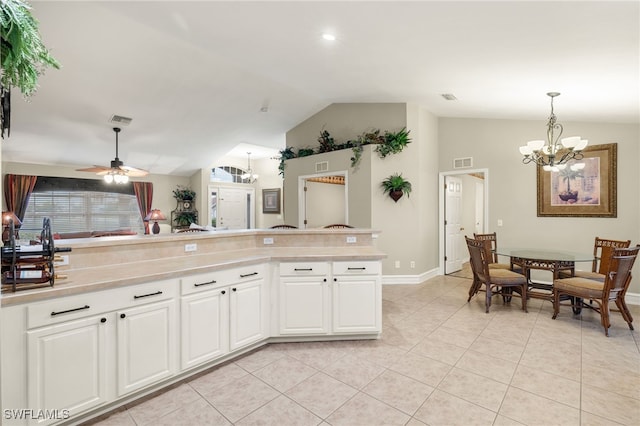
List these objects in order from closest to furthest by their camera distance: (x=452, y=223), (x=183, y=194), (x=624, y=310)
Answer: (x=624, y=310) < (x=452, y=223) < (x=183, y=194)

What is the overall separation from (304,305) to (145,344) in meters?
1.32

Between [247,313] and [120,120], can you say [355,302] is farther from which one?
[120,120]

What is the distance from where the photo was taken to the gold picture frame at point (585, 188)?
4.56 m

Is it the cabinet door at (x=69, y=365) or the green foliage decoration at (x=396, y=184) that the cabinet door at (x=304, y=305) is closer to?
the cabinet door at (x=69, y=365)

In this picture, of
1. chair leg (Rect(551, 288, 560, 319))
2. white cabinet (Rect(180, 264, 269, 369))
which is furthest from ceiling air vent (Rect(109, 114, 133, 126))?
chair leg (Rect(551, 288, 560, 319))

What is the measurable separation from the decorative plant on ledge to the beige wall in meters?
5.81

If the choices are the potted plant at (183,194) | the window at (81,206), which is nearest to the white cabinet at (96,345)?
the window at (81,206)

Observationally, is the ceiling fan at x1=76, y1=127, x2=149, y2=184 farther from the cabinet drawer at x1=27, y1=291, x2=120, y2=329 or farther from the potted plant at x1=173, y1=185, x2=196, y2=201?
the cabinet drawer at x1=27, y1=291, x2=120, y2=329

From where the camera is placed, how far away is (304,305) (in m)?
2.97

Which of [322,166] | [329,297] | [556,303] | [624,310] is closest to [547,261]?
[556,303]

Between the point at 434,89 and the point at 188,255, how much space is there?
3877 mm

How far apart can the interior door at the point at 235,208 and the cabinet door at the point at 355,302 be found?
6.94 meters

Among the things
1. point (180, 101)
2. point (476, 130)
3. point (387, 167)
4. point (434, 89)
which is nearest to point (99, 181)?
point (180, 101)

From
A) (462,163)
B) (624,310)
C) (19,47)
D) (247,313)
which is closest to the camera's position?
(19,47)
